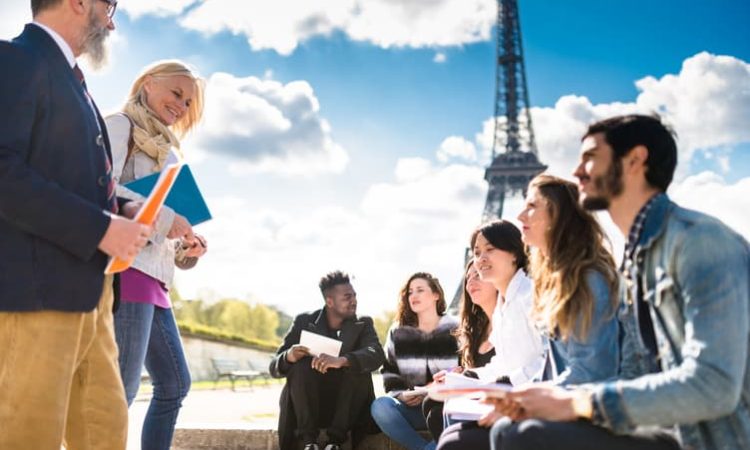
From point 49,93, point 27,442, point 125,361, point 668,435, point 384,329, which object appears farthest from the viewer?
point 384,329

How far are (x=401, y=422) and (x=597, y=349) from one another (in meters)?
2.32

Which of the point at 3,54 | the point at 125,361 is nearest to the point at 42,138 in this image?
the point at 3,54

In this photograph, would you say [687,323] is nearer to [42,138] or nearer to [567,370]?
[567,370]

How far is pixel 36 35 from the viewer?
213 cm

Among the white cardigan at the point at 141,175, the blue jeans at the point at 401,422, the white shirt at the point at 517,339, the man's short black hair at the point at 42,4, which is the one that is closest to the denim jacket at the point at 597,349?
the white shirt at the point at 517,339

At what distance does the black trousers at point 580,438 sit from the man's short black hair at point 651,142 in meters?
0.65

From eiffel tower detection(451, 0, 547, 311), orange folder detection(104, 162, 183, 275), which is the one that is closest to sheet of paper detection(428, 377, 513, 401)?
orange folder detection(104, 162, 183, 275)

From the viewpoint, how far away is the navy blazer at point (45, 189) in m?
1.93

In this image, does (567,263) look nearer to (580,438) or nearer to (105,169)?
(580,438)

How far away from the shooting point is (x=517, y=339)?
10.0 ft

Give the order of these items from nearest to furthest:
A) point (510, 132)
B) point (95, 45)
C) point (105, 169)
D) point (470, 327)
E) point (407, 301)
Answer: point (105, 169) → point (95, 45) → point (470, 327) → point (407, 301) → point (510, 132)

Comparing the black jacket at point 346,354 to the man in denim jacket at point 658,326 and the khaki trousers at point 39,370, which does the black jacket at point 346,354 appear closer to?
the khaki trousers at point 39,370

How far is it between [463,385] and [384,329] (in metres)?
57.7

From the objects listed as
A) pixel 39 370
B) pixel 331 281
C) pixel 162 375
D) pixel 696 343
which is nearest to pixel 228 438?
pixel 331 281
